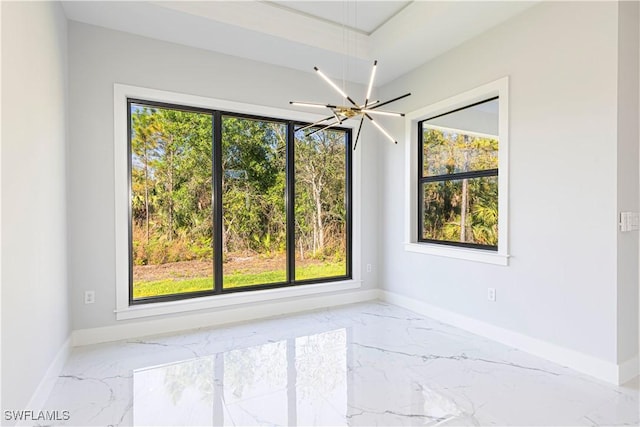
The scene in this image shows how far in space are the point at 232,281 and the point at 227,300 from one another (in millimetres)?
217

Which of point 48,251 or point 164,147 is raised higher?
point 164,147

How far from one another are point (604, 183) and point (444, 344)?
68.2 inches

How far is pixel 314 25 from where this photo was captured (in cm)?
337

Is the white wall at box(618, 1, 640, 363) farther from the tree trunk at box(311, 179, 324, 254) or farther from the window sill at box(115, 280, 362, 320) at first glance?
the tree trunk at box(311, 179, 324, 254)

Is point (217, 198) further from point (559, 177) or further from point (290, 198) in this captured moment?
point (559, 177)

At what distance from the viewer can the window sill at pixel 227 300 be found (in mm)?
3166

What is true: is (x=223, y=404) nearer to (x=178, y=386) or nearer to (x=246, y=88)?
(x=178, y=386)

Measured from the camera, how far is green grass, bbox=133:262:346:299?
10.9ft

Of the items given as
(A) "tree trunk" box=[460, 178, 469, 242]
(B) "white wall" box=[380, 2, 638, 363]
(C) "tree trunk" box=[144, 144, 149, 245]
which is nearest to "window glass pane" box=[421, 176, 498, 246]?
(A) "tree trunk" box=[460, 178, 469, 242]

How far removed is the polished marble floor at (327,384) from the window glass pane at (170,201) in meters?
0.58

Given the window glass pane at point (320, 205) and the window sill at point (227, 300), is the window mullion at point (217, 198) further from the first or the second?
Answer: the window glass pane at point (320, 205)

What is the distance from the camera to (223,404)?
6.83 ft

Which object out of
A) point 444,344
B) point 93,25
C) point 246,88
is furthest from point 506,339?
point 93,25

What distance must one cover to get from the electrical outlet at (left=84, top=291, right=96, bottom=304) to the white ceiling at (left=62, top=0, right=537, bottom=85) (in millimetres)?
2335
